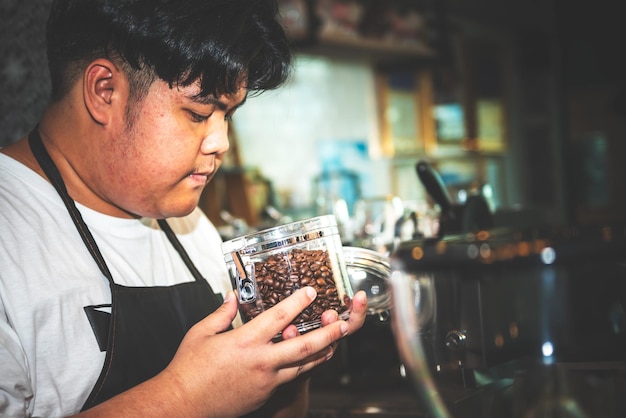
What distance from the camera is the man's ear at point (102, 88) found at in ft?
3.48

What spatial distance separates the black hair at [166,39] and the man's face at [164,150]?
0.03m

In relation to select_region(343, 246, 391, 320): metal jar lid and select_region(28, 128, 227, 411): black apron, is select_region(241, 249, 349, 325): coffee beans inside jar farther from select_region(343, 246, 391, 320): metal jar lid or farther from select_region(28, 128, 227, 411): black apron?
select_region(28, 128, 227, 411): black apron

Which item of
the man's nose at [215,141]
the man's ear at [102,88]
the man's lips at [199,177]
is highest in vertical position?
the man's ear at [102,88]

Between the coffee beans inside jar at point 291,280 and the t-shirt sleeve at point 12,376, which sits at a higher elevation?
the coffee beans inside jar at point 291,280

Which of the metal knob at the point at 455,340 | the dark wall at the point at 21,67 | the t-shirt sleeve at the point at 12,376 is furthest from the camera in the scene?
the dark wall at the point at 21,67

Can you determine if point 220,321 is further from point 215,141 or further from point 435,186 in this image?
point 435,186

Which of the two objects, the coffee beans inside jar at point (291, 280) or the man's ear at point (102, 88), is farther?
the man's ear at point (102, 88)

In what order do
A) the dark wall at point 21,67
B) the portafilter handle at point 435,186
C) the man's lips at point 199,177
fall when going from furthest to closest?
1. the portafilter handle at point 435,186
2. the dark wall at point 21,67
3. the man's lips at point 199,177

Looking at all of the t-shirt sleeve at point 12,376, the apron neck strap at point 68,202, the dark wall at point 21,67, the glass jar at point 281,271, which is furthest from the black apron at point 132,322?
the dark wall at point 21,67

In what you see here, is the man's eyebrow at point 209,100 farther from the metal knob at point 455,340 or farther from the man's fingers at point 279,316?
the metal knob at point 455,340

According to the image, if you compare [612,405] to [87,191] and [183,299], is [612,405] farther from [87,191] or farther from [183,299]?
[87,191]

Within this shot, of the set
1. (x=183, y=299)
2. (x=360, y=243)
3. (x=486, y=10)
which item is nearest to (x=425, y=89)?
(x=486, y=10)

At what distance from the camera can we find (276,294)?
3.16 ft

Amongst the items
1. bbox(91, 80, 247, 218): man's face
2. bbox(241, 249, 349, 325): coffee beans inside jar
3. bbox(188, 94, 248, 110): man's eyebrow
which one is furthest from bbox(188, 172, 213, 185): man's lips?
bbox(241, 249, 349, 325): coffee beans inside jar
